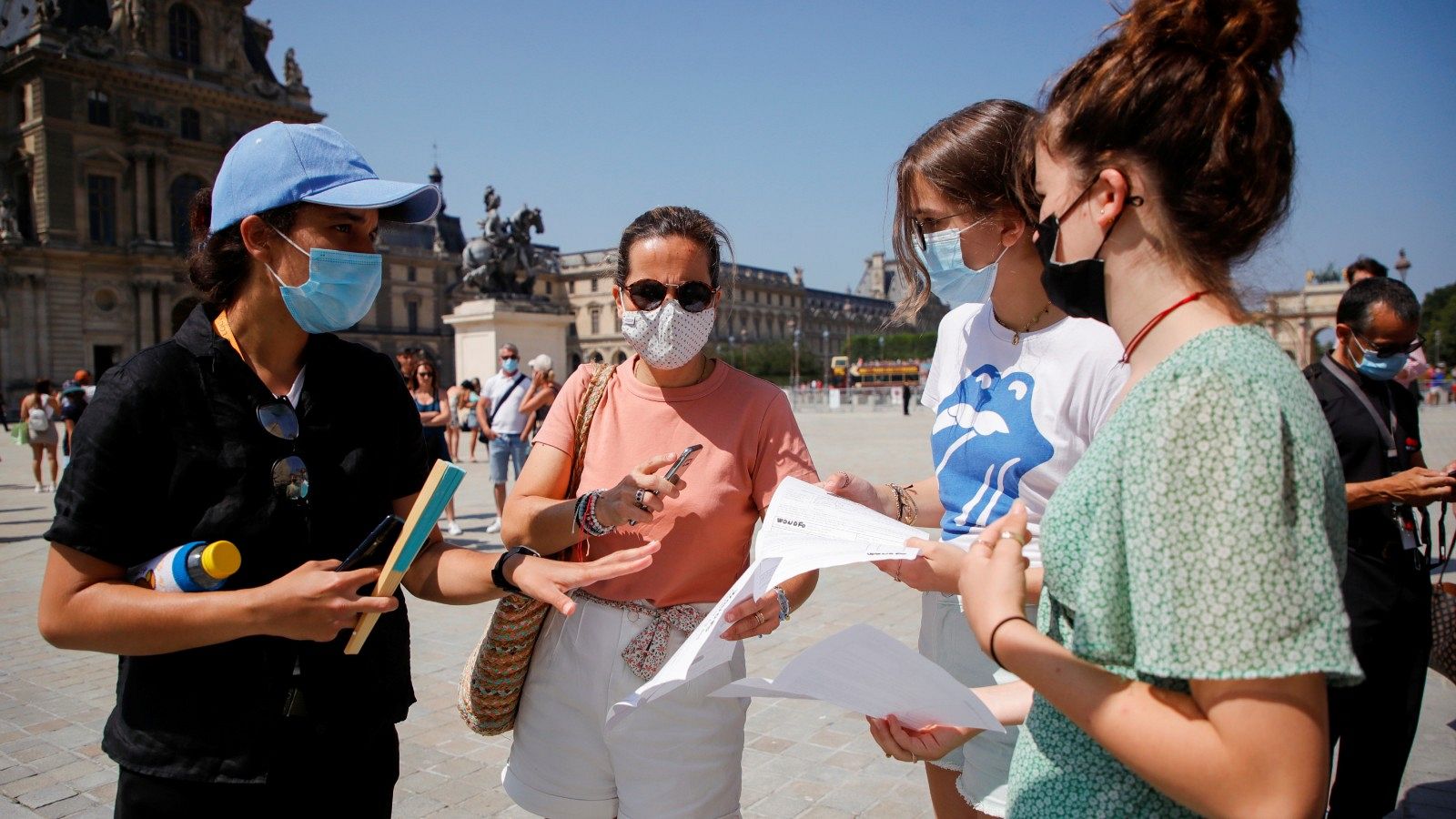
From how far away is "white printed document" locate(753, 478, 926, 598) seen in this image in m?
1.60

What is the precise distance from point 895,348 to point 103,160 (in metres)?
77.5

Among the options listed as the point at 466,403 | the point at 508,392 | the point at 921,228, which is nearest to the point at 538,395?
the point at 508,392

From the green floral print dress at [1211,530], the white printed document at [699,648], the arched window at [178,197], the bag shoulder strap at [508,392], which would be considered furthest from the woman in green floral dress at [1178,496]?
the arched window at [178,197]

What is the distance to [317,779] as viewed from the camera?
76.6 inches

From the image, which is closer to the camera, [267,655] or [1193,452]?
[1193,452]

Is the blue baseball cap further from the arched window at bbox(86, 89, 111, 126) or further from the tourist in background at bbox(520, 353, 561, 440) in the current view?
the arched window at bbox(86, 89, 111, 126)

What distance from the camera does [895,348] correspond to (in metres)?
105

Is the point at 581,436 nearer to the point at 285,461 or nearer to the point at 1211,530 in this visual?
the point at 285,461

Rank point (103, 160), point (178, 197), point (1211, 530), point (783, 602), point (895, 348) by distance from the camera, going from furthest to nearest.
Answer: point (895, 348) → point (178, 197) → point (103, 160) → point (783, 602) → point (1211, 530)

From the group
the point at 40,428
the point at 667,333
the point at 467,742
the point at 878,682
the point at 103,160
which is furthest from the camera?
the point at 103,160

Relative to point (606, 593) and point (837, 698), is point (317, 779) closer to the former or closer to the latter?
point (606, 593)

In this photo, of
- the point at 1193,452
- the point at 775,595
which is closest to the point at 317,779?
the point at 775,595

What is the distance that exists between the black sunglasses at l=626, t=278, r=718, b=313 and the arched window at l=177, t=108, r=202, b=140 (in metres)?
58.5

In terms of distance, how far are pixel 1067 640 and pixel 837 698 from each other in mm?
464
